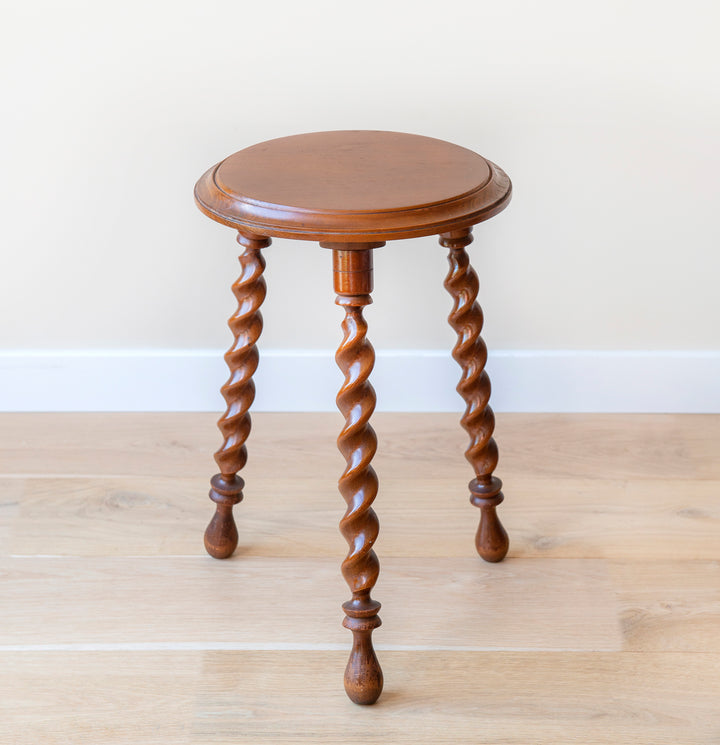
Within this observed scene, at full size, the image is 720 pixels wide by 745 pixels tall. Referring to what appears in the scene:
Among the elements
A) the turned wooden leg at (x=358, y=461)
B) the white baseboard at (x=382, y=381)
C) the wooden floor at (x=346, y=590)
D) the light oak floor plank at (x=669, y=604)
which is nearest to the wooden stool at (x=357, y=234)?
the turned wooden leg at (x=358, y=461)

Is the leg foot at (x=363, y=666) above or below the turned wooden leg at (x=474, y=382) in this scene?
below

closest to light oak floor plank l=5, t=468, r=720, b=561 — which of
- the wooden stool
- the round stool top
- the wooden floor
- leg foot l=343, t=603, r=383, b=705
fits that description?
the wooden floor

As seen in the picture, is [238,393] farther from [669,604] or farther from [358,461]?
[669,604]

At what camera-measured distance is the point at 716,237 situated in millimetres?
1590

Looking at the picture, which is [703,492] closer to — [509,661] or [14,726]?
[509,661]

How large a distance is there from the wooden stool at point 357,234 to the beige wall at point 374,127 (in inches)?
11.6

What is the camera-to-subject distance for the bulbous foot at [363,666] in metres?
1.08

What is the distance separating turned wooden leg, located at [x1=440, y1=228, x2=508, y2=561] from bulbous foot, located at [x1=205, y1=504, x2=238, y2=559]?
341 mm

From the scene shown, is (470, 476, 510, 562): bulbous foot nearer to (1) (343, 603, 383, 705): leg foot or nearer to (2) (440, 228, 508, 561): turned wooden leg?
(2) (440, 228, 508, 561): turned wooden leg

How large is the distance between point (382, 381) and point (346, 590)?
1.60ft

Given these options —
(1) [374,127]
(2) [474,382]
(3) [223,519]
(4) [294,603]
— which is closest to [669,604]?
(2) [474,382]

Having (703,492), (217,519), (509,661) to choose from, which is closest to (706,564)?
(703,492)

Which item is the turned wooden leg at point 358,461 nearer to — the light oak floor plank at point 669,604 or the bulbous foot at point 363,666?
the bulbous foot at point 363,666

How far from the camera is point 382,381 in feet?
5.52
